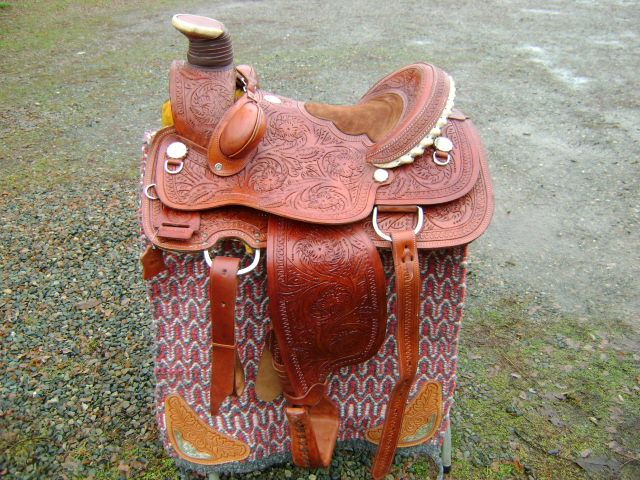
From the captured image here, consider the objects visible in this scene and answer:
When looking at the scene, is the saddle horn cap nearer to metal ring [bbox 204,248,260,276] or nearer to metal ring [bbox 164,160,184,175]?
metal ring [bbox 164,160,184,175]

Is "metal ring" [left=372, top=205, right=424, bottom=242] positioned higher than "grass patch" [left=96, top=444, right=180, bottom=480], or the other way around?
"metal ring" [left=372, top=205, right=424, bottom=242]

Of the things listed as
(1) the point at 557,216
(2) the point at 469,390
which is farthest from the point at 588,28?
(2) the point at 469,390

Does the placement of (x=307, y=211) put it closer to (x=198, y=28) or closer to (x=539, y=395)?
(x=198, y=28)

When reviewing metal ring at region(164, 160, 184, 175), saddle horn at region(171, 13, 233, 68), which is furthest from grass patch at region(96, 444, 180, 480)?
saddle horn at region(171, 13, 233, 68)

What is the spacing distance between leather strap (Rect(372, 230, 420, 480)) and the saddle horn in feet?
2.18

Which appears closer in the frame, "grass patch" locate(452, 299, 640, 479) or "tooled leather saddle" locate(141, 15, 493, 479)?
"tooled leather saddle" locate(141, 15, 493, 479)

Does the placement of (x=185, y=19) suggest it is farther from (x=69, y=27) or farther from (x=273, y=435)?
(x=69, y=27)

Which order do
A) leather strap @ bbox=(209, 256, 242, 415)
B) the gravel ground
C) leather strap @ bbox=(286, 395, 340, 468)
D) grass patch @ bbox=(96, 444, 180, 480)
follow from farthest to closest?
the gravel ground
grass patch @ bbox=(96, 444, 180, 480)
leather strap @ bbox=(286, 395, 340, 468)
leather strap @ bbox=(209, 256, 242, 415)

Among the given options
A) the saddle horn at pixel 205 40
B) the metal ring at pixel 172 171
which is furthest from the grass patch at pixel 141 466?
the saddle horn at pixel 205 40

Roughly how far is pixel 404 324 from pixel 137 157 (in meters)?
3.15

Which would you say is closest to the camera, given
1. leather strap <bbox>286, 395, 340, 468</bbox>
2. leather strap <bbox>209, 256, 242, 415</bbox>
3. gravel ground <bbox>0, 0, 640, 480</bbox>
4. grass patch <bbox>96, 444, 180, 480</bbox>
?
leather strap <bbox>209, 256, 242, 415</bbox>

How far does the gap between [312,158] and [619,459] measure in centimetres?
155

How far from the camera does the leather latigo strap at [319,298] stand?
4.18ft

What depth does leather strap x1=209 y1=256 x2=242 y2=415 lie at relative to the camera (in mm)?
1267
